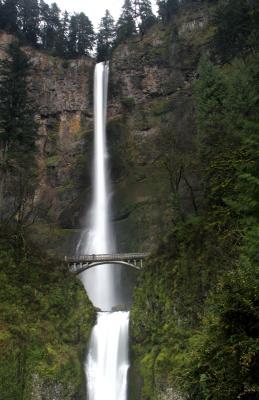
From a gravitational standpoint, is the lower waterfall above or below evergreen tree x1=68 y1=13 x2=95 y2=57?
below

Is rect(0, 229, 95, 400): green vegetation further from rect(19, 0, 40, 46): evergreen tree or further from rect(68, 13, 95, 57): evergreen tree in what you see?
rect(19, 0, 40, 46): evergreen tree

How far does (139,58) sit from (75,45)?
1350 centimetres

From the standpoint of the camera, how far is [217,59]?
5075 centimetres

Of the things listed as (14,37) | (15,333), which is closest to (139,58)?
(14,37)

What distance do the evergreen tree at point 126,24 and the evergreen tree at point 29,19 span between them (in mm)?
13016

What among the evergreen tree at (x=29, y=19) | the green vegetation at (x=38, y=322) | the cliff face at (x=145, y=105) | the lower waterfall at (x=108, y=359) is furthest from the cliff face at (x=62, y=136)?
the lower waterfall at (x=108, y=359)

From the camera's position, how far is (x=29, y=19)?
71.2 m

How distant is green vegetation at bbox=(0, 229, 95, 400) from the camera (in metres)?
23.4

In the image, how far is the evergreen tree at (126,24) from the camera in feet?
222

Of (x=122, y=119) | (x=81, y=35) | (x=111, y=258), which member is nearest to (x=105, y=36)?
(x=81, y=35)

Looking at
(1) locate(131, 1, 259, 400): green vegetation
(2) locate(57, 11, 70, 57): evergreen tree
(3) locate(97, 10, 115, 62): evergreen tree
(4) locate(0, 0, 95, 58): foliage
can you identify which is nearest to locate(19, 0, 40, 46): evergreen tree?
(4) locate(0, 0, 95, 58): foliage

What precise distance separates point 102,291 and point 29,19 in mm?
48697

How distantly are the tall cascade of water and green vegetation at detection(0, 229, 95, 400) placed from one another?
1.15 meters

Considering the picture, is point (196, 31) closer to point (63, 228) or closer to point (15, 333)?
point (63, 228)
